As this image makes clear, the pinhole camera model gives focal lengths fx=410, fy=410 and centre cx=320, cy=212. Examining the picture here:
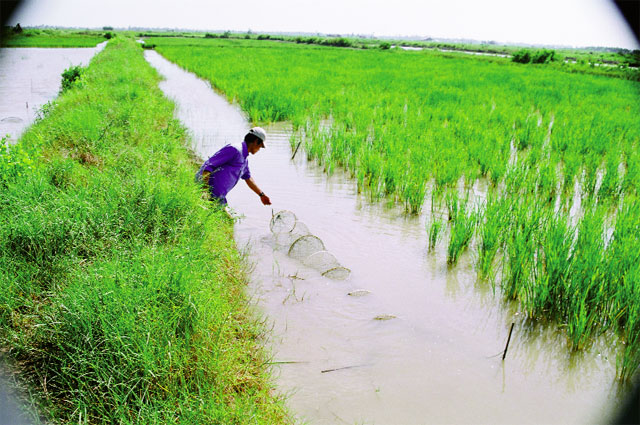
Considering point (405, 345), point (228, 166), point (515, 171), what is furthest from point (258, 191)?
point (515, 171)

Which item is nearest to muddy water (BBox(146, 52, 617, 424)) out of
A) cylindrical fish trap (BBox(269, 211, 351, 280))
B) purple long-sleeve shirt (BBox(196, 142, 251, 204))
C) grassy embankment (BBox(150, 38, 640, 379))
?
cylindrical fish trap (BBox(269, 211, 351, 280))

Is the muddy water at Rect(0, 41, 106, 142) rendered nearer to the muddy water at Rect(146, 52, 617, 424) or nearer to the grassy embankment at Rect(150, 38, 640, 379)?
the muddy water at Rect(146, 52, 617, 424)

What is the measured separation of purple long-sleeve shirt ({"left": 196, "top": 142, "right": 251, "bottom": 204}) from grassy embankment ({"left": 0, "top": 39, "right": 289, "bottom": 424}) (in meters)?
0.28

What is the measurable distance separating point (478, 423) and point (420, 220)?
250 centimetres

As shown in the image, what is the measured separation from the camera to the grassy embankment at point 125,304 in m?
1.70

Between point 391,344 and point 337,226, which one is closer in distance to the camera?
point 391,344

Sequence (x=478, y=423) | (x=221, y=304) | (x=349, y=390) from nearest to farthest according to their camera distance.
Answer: (x=478, y=423) < (x=349, y=390) < (x=221, y=304)

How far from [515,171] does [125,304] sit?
4361 mm

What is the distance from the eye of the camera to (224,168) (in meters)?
3.64

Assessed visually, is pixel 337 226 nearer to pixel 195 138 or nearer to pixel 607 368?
pixel 607 368

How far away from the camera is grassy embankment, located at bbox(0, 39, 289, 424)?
1703 mm

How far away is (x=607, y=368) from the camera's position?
2.33m

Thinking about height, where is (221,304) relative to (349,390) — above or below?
above

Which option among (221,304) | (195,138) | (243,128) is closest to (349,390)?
(221,304)
